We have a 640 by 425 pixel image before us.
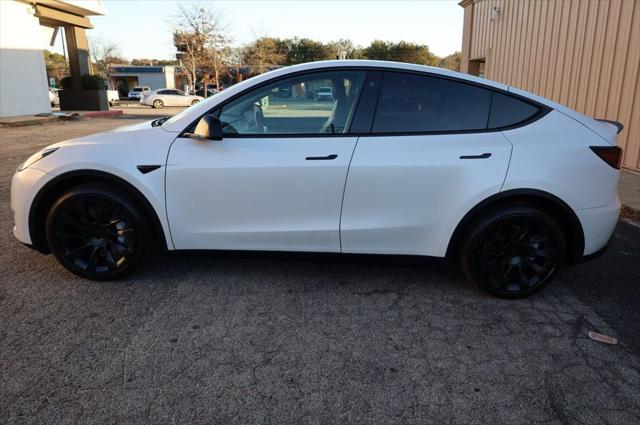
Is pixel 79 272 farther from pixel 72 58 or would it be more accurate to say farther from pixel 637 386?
pixel 72 58

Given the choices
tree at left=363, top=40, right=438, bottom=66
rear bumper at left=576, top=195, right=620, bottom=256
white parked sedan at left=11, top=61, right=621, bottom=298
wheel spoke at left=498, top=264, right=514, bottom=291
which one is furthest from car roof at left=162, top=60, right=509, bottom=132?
tree at left=363, top=40, right=438, bottom=66

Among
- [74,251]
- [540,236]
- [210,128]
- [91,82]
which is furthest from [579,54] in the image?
[91,82]

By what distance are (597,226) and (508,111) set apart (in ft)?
3.36

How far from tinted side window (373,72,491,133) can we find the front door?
240mm

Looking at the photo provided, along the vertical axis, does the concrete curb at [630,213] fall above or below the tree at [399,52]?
below

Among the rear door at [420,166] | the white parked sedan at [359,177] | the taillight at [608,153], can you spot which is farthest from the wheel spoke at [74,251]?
the taillight at [608,153]

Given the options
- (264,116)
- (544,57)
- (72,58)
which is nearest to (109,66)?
(72,58)

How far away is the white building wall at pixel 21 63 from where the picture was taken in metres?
17.9

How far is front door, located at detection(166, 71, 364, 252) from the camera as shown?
327cm

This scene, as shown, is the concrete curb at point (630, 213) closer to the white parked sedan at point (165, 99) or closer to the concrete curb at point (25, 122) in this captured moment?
the concrete curb at point (25, 122)

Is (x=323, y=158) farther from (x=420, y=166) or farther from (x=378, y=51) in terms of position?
(x=378, y=51)

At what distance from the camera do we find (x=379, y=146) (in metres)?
3.26

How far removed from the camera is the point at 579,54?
8.86 meters

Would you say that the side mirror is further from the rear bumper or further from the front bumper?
the rear bumper
